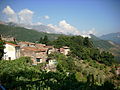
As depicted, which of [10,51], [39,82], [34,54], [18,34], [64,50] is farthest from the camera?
[18,34]

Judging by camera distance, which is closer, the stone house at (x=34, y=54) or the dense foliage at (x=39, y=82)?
the dense foliage at (x=39, y=82)

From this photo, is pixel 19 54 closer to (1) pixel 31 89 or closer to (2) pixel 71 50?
(2) pixel 71 50

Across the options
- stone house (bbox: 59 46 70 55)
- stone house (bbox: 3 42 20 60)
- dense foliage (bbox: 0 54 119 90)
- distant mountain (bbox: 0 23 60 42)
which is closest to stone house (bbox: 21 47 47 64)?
stone house (bbox: 3 42 20 60)

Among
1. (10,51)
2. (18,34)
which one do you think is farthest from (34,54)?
(18,34)

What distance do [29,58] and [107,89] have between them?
14.8m

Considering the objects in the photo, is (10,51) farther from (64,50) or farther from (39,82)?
(39,82)

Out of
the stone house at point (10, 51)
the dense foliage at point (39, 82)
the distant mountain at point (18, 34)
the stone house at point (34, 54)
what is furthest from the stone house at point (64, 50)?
the distant mountain at point (18, 34)

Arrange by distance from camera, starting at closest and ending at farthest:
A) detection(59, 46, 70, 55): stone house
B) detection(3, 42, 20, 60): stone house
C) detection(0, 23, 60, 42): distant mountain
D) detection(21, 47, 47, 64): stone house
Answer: detection(3, 42, 20, 60): stone house, detection(21, 47, 47, 64): stone house, detection(59, 46, 70, 55): stone house, detection(0, 23, 60, 42): distant mountain

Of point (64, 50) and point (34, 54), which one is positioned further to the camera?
point (64, 50)

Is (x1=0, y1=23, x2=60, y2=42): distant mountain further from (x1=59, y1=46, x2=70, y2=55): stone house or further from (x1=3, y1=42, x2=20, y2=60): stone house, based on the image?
(x1=3, y1=42, x2=20, y2=60): stone house

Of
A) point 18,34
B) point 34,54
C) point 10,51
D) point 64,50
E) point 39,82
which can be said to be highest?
point 18,34

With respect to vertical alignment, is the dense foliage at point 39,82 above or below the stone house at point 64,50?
below

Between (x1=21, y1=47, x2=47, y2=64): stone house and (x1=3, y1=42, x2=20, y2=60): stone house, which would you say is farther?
(x1=21, y1=47, x2=47, y2=64): stone house

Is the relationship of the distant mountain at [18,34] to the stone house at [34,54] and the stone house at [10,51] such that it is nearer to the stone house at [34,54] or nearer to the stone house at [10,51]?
the stone house at [34,54]
